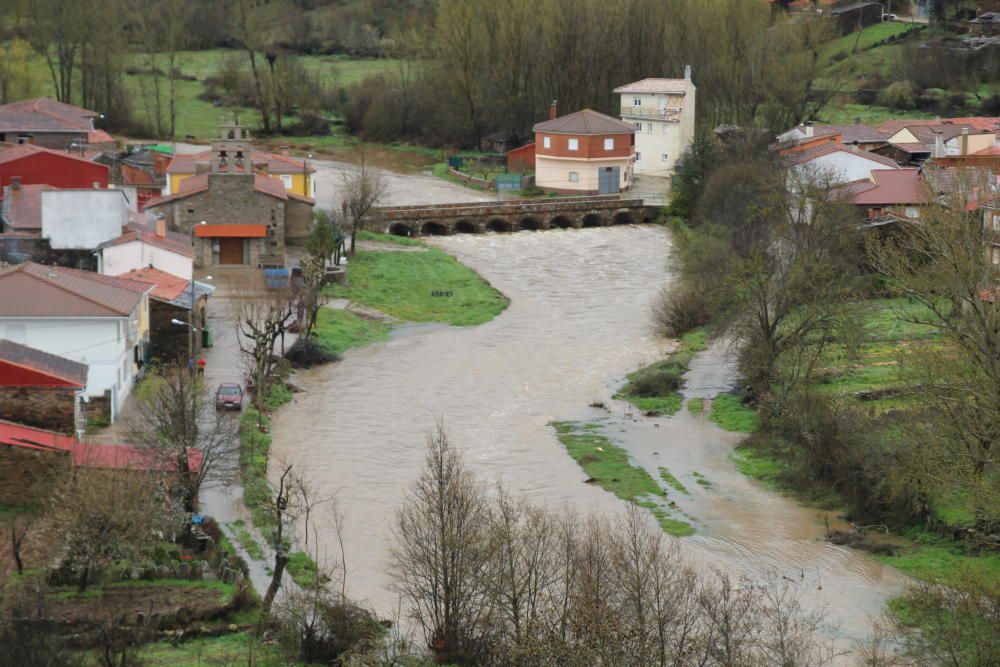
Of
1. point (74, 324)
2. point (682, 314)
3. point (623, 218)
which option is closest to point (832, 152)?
point (623, 218)

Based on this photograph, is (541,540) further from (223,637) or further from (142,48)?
(142,48)

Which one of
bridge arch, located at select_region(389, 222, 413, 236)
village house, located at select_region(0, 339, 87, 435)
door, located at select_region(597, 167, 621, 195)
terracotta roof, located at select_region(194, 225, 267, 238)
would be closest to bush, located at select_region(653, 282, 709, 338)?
terracotta roof, located at select_region(194, 225, 267, 238)

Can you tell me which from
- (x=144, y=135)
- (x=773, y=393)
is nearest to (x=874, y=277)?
(x=773, y=393)

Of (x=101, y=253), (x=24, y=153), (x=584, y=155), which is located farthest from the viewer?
(x=584, y=155)

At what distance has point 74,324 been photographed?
37.8m

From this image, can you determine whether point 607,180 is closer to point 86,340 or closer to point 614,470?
point 614,470

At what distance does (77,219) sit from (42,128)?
22984mm

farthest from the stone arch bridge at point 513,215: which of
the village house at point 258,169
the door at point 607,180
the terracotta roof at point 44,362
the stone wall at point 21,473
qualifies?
the stone wall at point 21,473

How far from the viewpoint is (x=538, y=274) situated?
6178 centimetres

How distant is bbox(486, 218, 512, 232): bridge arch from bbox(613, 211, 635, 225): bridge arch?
540 cm

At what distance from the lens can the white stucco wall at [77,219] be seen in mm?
46156

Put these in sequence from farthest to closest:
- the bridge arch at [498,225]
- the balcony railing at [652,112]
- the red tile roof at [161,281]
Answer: the balcony railing at [652,112] < the bridge arch at [498,225] < the red tile roof at [161,281]

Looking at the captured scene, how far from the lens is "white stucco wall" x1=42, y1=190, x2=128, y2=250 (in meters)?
46.2

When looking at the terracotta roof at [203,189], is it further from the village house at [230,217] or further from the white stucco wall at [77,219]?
the white stucco wall at [77,219]
